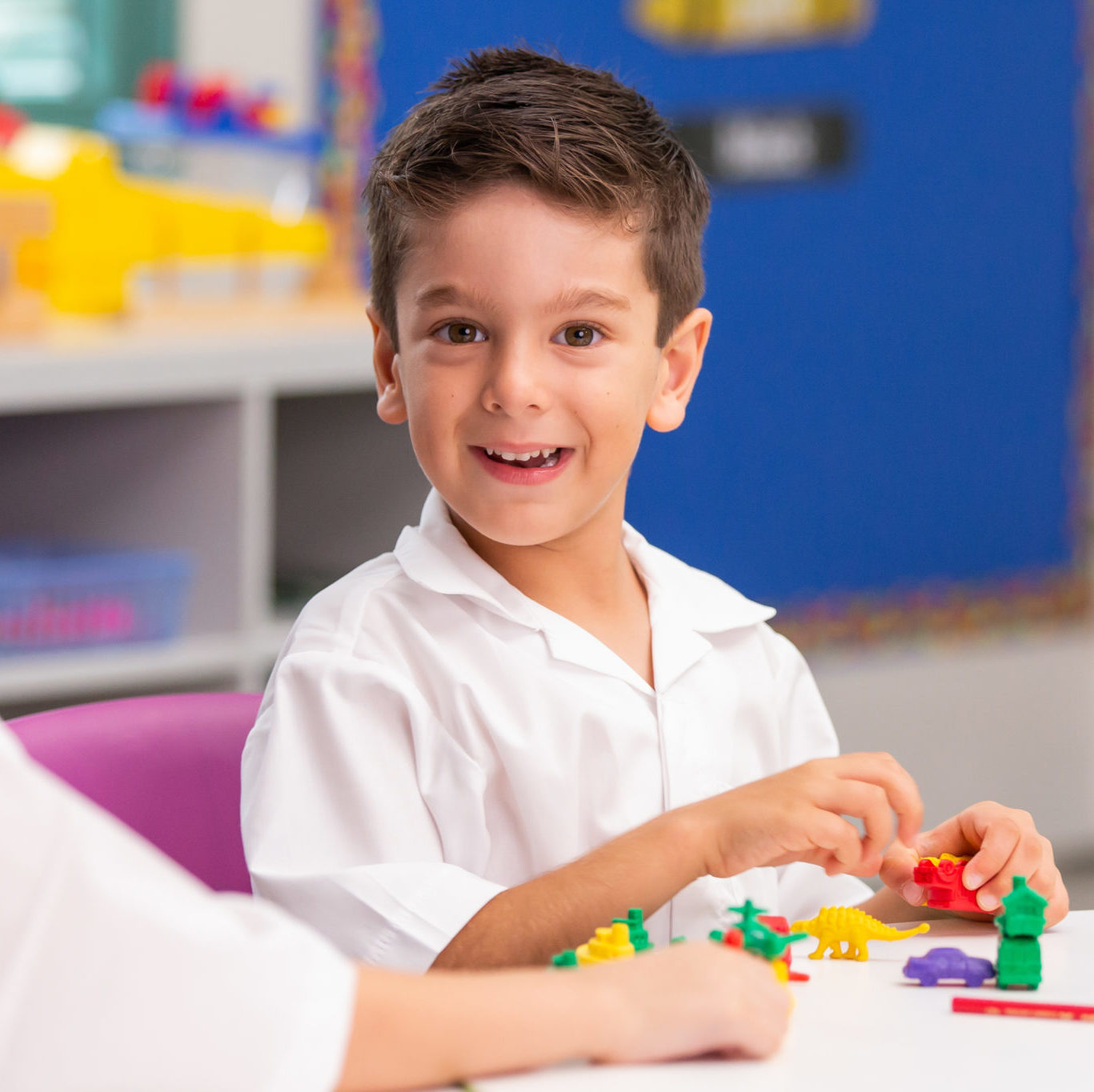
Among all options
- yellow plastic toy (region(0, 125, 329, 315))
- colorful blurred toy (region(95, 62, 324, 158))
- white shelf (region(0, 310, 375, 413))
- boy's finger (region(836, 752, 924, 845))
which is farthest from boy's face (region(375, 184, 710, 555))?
colorful blurred toy (region(95, 62, 324, 158))

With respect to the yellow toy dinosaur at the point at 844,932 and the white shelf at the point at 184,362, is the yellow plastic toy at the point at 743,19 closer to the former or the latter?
the white shelf at the point at 184,362

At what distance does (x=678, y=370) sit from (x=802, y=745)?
0.81 ft

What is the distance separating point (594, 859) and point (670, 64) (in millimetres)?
1931

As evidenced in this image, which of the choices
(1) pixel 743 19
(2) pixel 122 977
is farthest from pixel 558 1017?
(1) pixel 743 19

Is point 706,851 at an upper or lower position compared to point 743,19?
lower

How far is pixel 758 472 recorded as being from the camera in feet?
9.00

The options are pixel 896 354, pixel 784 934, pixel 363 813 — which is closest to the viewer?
pixel 784 934

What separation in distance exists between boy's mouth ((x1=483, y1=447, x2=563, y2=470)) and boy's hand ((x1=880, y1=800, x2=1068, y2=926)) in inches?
11.0

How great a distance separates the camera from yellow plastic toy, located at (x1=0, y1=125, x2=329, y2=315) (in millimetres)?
1854

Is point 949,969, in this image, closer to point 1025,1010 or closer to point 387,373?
point 1025,1010

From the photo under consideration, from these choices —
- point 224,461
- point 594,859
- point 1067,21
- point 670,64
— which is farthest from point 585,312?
point 1067,21

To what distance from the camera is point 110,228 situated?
192cm

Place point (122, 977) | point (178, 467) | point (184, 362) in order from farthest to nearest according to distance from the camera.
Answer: point (178, 467) → point (184, 362) → point (122, 977)

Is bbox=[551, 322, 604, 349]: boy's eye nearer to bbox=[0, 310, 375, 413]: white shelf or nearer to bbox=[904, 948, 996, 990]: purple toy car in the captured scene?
bbox=[904, 948, 996, 990]: purple toy car
